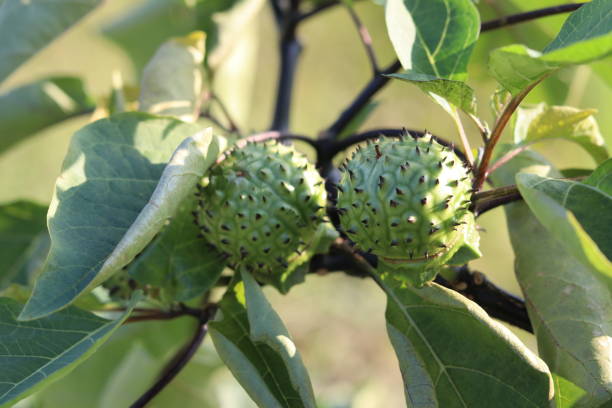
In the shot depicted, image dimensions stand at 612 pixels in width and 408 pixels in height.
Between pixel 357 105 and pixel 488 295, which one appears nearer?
pixel 488 295

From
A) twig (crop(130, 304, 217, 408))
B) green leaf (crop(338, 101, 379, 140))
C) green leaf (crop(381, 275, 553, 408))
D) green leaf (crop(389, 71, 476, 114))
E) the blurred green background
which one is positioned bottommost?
the blurred green background

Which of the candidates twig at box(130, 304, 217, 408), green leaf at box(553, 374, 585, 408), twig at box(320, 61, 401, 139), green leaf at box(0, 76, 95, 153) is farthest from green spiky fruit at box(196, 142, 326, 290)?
green leaf at box(0, 76, 95, 153)

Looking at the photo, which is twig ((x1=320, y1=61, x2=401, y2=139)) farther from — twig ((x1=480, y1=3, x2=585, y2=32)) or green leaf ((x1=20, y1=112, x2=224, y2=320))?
green leaf ((x1=20, y1=112, x2=224, y2=320))

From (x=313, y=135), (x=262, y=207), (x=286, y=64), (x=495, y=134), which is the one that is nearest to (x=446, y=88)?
(x=495, y=134)

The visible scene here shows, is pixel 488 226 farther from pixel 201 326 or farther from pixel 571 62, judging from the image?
pixel 571 62

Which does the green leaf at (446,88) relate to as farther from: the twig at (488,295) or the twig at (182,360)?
the twig at (182,360)

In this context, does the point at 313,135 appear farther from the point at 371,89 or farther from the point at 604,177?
the point at 604,177
